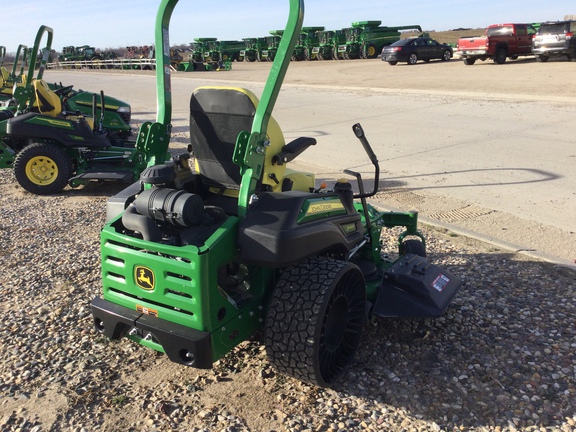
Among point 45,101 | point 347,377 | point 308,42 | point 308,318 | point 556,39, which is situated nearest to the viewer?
point 308,318

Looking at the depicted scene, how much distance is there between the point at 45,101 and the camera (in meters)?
8.39

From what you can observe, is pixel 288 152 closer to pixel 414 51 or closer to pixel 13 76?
pixel 13 76

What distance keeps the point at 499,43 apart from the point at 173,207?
26.0 meters

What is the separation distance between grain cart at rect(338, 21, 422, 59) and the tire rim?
1265 inches

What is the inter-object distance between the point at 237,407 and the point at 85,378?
39.6 inches

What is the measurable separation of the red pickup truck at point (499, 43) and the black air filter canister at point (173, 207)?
25293 mm

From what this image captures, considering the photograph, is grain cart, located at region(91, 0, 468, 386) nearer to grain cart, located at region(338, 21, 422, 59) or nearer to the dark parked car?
the dark parked car

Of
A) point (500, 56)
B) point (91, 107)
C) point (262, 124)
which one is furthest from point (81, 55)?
point (262, 124)

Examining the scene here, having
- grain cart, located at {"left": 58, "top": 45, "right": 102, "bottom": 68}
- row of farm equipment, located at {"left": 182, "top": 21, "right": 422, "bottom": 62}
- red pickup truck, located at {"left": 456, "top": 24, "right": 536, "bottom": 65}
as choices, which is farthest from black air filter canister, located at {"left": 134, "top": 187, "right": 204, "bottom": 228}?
grain cart, located at {"left": 58, "top": 45, "right": 102, "bottom": 68}

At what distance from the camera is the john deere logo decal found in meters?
2.98

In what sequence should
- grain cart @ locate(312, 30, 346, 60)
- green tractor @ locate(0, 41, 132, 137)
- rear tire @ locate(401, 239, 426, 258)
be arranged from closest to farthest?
1. rear tire @ locate(401, 239, 426, 258)
2. green tractor @ locate(0, 41, 132, 137)
3. grain cart @ locate(312, 30, 346, 60)

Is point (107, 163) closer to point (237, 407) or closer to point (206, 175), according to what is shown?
point (206, 175)

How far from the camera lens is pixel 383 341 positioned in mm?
3691

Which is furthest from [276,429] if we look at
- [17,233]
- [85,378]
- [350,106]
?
[350,106]
